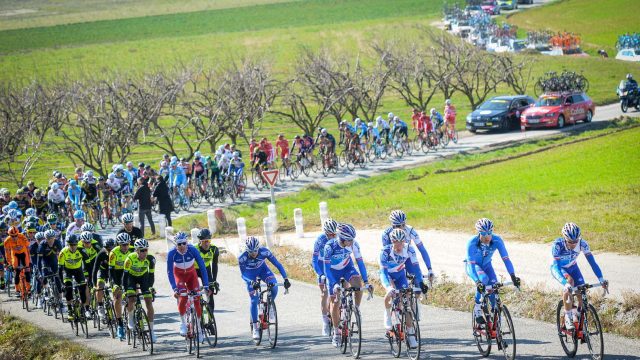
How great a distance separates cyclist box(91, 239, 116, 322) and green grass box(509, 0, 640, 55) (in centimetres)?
7259

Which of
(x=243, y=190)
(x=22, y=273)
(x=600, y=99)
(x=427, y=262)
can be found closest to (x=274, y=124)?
(x=600, y=99)

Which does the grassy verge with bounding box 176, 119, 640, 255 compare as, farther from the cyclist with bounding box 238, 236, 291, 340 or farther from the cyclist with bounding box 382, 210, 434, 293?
the cyclist with bounding box 238, 236, 291, 340

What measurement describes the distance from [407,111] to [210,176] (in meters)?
33.8

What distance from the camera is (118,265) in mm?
16281

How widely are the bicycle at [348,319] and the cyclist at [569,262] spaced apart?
2845 mm

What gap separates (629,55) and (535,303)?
67086 mm

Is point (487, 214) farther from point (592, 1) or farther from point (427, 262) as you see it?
point (592, 1)

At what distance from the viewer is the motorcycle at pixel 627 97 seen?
48781mm

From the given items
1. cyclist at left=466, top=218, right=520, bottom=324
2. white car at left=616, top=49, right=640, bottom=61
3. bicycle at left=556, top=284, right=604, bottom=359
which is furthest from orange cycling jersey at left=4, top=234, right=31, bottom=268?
white car at left=616, top=49, right=640, bottom=61

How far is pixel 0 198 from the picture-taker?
96.7 ft

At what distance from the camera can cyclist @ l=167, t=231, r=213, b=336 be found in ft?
49.5

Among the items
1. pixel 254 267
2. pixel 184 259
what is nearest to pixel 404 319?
pixel 254 267

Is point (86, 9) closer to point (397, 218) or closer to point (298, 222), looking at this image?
point (298, 222)

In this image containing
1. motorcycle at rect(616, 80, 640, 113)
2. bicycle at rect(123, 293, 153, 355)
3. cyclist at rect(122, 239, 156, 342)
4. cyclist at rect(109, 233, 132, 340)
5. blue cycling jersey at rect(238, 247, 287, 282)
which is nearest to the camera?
blue cycling jersey at rect(238, 247, 287, 282)
